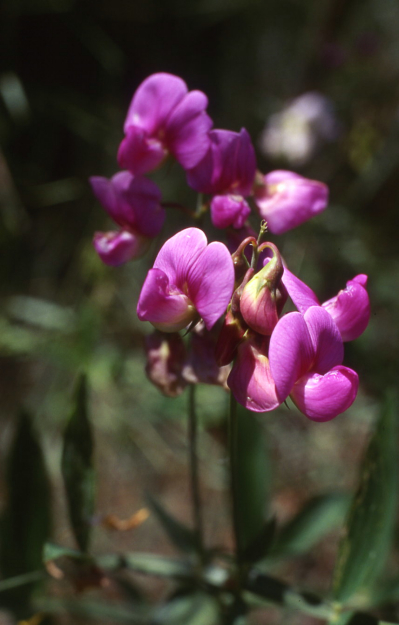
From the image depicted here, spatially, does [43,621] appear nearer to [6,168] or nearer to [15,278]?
[15,278]

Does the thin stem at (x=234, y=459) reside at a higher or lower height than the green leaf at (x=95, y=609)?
higher

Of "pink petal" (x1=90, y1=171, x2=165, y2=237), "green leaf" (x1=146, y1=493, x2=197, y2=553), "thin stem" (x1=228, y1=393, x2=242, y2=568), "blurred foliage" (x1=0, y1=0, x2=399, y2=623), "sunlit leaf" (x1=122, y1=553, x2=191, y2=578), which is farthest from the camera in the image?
"blurred foliage" (x1=0, y1=0, x2=399, y2=623)

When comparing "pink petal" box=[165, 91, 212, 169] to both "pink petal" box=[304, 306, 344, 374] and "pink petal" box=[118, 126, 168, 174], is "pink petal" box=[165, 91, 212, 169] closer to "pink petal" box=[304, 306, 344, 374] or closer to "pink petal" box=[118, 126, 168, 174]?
"pink petal" box=[118, 126, 168, 174]

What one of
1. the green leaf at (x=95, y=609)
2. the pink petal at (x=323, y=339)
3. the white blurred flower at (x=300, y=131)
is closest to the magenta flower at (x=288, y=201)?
the pink petal at (x=323, y=339)

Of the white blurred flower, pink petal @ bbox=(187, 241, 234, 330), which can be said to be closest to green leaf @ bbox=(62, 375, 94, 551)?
pink petal @ bbox=(187, 241, 234, 330)

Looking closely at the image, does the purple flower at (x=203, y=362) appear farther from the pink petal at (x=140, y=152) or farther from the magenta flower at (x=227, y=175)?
the pink petal at (x=140, y=152)

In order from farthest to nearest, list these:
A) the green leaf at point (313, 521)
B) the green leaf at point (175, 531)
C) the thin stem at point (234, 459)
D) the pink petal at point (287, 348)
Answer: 1. the green leaf at point (313, 521)
2. the green leaf at point (175, 531)
3. the thin stem at point (234, 459)
4. the pink petal at point (287, 348)

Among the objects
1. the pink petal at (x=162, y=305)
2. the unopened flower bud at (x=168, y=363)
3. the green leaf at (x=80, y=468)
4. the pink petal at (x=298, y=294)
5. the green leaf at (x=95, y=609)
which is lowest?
the green leaf at (x=95, y=609)
